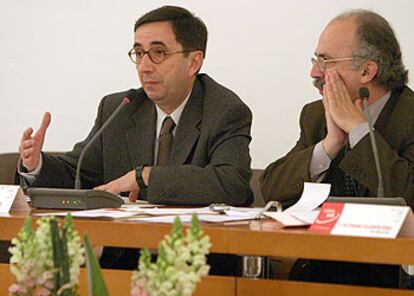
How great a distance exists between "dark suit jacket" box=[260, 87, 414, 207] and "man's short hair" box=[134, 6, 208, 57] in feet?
1.66

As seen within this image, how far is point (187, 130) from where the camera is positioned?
295cm

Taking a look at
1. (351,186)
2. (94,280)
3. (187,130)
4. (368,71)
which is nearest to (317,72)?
(368,71)

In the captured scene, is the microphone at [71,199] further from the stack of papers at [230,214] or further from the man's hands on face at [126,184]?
the man's hands on face at [126,184]

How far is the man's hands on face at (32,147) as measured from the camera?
2822mm

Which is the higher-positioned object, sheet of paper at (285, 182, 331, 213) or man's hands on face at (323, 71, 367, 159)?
man's hands on face at (323, 71, 367, 159)

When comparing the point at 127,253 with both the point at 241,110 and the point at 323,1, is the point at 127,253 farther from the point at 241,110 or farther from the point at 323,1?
the point at 323,1

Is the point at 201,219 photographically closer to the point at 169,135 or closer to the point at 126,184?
the point at 126,184

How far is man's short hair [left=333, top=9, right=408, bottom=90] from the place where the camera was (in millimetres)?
2750

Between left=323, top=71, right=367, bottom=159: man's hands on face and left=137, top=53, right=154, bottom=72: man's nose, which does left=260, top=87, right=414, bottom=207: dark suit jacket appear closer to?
left=323, top=71, right=367, bottom=159: man's hands on face

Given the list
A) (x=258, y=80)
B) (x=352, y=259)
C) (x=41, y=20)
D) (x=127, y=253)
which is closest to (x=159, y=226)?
(x=352, y=259)

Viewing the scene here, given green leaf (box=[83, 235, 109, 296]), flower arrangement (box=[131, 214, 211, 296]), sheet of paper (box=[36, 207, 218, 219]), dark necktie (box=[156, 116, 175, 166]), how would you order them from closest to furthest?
1. flower arrangement (box=[131, 214, 211, 296])
2. green leaf (box=[83, 235, 109, 296])
3. sheet of paper (box=[36, 207, 218, 219])
4. dark necktie (box=[156, 116, 175, 166])

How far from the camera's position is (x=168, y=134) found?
3008mm

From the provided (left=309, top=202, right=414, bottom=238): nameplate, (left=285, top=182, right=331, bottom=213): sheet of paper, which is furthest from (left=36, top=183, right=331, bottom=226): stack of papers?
(left=309, top=202, right=414, bottom=238): nameplate

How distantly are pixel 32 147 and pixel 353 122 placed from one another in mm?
1004
